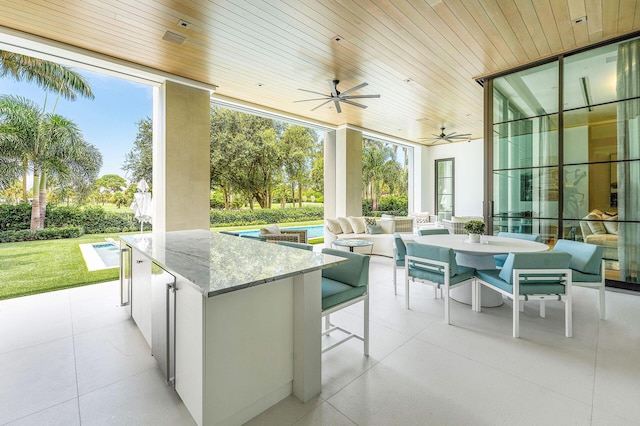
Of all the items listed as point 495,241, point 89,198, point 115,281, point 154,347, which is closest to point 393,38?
point 495,241

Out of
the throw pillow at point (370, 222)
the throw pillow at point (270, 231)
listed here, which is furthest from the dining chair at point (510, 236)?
the throw pillow at point (270, 231)

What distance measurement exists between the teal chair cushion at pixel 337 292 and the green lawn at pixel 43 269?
158 inches

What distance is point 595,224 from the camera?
3801 mm

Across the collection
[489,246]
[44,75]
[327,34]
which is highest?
[44,75]

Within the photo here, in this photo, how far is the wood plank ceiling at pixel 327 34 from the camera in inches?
114

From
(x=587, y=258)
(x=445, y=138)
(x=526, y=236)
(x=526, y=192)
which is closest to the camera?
(x=587, y=258)

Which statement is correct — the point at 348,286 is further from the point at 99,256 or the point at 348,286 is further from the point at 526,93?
the point at 99,256

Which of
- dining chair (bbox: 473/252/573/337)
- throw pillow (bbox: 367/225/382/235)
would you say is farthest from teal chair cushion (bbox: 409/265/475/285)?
throw pillow (bbox: 367/225/382/235)

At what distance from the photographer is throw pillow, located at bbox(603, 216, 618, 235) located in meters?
3.67

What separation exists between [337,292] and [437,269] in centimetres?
136

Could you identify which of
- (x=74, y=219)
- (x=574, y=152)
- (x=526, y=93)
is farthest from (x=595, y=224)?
(x=74, y=219)

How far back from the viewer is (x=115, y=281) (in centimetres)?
425

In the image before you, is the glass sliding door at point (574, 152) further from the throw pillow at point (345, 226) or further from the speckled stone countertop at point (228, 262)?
the speckled stone countertop at point (228, 262)

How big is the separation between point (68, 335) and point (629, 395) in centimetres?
421
